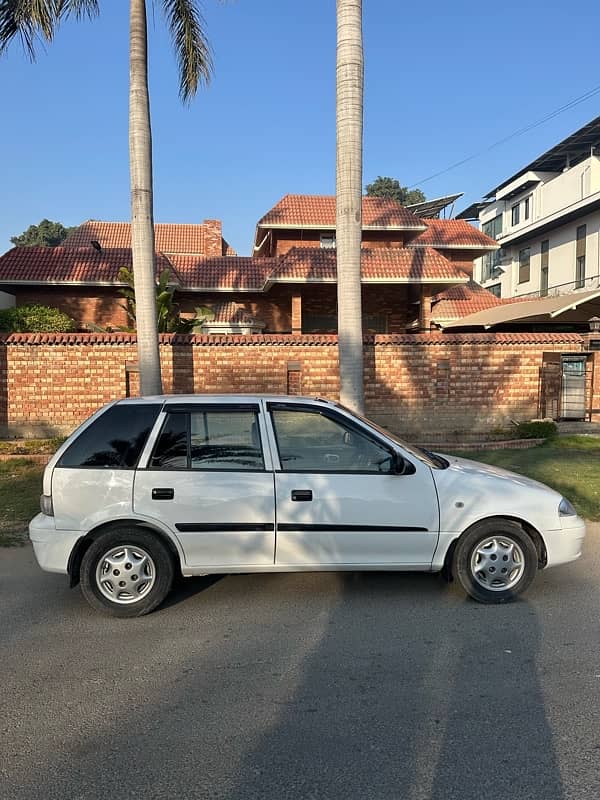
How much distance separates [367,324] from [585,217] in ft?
66.9

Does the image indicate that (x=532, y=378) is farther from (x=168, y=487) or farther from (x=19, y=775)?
(x=19, y=775)

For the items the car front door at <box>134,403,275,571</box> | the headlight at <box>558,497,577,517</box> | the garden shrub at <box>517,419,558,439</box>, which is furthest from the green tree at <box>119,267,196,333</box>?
the headlight at <box>558,497,577,517</box>

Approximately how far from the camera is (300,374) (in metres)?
12.6

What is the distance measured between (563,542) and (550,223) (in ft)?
120

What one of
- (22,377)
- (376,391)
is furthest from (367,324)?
(22,377)

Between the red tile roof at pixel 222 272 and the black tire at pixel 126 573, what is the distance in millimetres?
15879

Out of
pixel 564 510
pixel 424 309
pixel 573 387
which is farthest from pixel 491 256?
pixel 564 510

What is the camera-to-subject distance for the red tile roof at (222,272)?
19688 millimetres

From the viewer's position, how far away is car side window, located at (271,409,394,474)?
445 cm

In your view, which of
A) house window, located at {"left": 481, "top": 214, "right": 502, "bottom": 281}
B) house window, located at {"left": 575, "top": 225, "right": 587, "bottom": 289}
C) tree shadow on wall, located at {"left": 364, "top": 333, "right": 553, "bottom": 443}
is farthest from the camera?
house window, located at {"left": 481, "top": 214, "right": 502, "bottom": 281}

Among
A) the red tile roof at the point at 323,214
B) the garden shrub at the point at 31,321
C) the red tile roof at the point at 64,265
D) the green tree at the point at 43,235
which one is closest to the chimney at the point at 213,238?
the red tile roof at the point at 323,214

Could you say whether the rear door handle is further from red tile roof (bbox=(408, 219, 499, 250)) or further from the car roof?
red tile roof (bbox=(408, 219, 499, 250))

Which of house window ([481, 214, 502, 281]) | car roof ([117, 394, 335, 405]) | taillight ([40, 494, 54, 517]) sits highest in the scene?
house window ([481, 214, 502, 281])

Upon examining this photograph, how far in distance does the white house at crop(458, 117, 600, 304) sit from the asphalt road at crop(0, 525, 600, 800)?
32545mm
